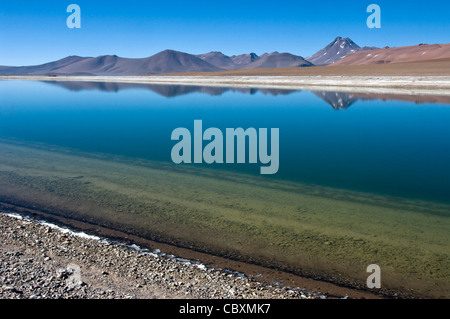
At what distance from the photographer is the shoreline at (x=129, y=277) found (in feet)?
11.9

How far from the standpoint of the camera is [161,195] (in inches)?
279

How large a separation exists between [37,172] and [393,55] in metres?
133

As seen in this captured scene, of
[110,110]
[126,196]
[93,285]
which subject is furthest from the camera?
[110,110]

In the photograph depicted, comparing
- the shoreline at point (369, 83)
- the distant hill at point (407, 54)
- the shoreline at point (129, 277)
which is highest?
the distant hill at point (407, 54)

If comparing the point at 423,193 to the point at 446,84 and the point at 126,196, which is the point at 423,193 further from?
the point at 446,84

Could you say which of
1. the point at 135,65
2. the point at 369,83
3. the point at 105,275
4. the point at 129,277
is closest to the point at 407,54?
the point at 369,83

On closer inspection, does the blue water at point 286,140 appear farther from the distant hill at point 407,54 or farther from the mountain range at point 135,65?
the mountain range at point 135,65

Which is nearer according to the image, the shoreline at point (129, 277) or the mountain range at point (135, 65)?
the shoreline at point (129, 277)

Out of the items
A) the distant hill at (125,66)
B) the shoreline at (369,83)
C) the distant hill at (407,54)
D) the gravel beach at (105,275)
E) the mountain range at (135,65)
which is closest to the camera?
the gravel beach at (105,275)

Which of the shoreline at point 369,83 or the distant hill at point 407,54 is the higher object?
the distant hill at point 407,54

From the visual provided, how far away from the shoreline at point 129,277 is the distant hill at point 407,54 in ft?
359

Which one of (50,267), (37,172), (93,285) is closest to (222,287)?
(93,285)

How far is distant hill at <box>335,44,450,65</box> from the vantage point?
103 metres

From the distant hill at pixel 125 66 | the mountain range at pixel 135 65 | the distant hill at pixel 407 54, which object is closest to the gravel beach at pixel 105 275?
the distant hill at pixel 407 54
